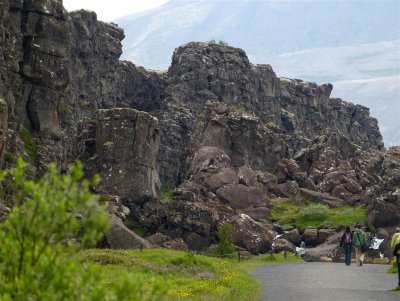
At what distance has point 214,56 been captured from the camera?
170m

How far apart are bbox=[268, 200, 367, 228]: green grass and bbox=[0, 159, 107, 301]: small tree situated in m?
92.2

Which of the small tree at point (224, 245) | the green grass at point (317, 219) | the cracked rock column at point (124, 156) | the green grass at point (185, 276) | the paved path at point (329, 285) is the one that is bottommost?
the paved path at point (329, 285)

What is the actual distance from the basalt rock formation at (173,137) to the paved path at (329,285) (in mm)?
A: 27516

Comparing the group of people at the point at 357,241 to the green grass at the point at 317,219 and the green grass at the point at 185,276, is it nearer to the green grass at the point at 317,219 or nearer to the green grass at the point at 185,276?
the green grass at the point at 185,276

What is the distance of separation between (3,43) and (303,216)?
59.4 m

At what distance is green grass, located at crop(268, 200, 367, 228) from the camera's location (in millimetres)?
100688

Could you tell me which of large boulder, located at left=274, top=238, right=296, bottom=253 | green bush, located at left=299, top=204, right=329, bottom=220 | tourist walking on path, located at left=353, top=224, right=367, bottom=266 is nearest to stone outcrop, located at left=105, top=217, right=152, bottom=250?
large boulder, located at left=274, top=238, right=296, bottom=253

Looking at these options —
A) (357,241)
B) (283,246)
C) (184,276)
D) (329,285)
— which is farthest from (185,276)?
(283,246)

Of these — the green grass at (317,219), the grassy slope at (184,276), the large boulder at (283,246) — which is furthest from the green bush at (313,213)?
the grassy slope at (184,276)

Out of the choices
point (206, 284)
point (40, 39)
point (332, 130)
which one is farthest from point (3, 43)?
point (332, 130)

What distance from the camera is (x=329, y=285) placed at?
34.4 meters

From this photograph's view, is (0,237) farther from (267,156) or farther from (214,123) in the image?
(267,156)

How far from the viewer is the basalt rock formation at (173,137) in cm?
7506

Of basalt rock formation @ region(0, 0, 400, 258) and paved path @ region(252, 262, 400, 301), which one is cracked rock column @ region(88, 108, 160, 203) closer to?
basalt rock formation @ region(0, 0, 400, 258)
